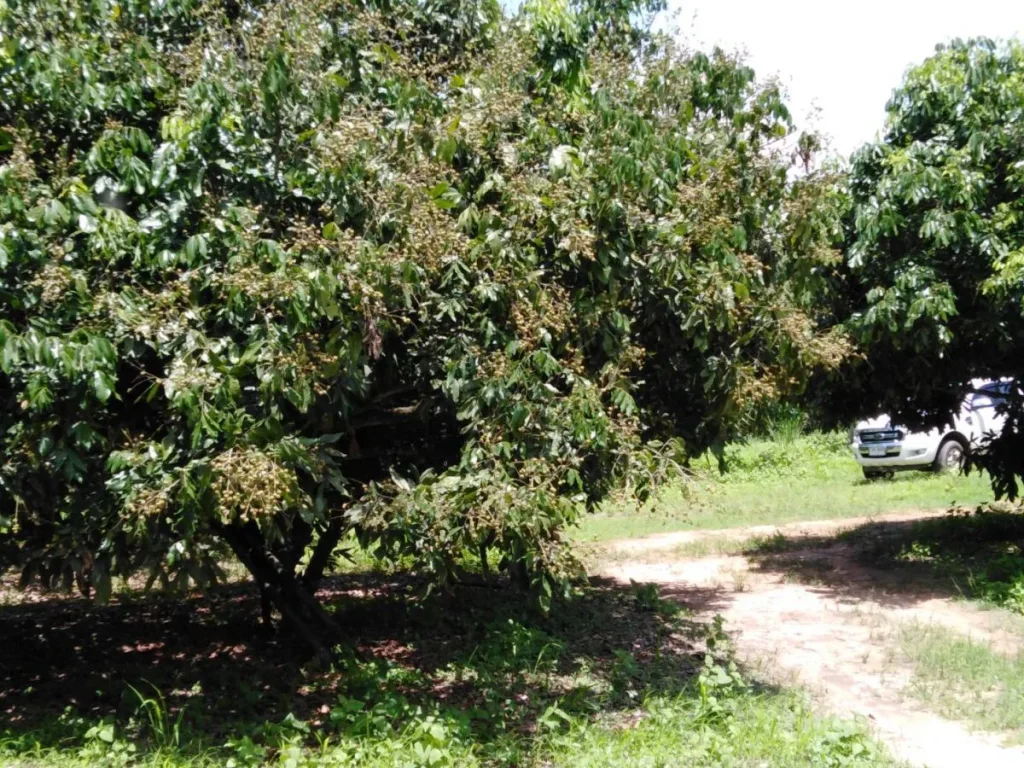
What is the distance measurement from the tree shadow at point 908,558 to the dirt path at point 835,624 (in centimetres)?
4

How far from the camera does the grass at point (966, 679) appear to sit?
596 centimetres

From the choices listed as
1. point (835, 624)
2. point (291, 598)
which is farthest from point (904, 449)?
point (291, 598)

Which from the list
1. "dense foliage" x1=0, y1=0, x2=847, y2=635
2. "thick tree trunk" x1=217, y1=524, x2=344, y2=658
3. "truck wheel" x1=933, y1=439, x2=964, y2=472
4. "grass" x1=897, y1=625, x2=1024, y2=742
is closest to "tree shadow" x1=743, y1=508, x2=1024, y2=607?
"grass" x1=897, y1=625, x2=1024, y2=742

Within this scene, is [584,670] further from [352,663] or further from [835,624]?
[835,624]

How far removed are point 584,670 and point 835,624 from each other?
2.48 metres

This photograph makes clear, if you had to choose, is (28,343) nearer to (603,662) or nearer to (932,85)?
(603,662)

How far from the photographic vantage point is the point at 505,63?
19.0 ft

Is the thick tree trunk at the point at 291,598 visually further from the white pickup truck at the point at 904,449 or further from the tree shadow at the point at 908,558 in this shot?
the white pickup truck at the point at 904,449

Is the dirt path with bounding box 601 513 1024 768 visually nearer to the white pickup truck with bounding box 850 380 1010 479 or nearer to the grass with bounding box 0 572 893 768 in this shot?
the grass with bounding box 0 572 893 768

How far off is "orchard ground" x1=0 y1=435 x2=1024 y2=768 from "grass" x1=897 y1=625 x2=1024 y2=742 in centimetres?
2

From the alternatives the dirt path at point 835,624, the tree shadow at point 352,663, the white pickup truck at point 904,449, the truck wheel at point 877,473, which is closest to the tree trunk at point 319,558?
the tree shadow at point 352,663

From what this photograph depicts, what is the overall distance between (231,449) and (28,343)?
91cm

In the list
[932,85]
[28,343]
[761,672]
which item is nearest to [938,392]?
A: [932,85]

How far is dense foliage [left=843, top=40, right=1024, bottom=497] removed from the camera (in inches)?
306
